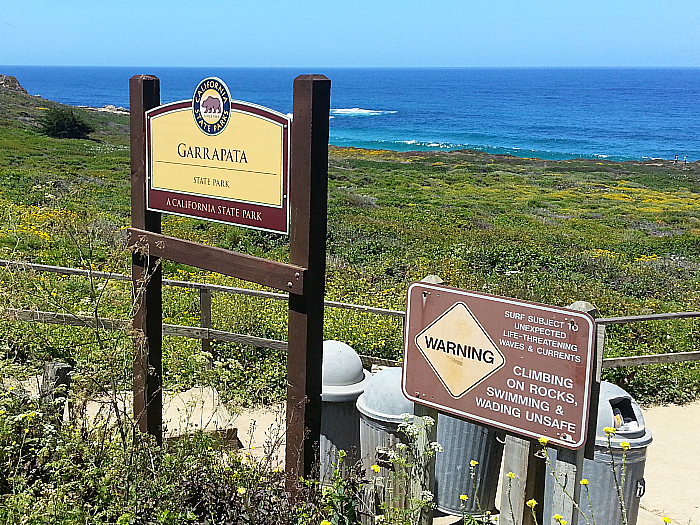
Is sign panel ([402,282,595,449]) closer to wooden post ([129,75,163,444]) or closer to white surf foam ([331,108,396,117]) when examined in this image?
wooden post ([129,75,163,444])

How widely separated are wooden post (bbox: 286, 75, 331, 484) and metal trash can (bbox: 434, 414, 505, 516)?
39.3 inches

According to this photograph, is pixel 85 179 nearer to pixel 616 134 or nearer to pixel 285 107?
pixel 616 134

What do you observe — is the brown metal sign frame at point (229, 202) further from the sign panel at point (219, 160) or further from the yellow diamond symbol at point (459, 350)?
the yellow diamond symbol at point (459, 350)

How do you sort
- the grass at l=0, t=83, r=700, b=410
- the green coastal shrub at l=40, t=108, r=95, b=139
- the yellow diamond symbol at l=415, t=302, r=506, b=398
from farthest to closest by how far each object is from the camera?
the green coastal shrub at l=40, t=108, r=95, b=139 < the grass at l=0, t=83, r=700, b=410 < the yellow diamond symbol at l=415, t=302, r=506, b=398

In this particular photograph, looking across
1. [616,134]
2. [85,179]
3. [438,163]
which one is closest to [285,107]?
[616,134]

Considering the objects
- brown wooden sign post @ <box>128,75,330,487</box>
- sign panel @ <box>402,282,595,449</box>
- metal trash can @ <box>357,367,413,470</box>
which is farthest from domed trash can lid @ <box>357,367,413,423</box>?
sign panel @ <box>402,282,595,449</box>

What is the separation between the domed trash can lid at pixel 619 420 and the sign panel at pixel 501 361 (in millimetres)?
987

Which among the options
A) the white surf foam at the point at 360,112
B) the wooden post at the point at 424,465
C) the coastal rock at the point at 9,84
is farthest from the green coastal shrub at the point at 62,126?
the white surf foam at the point at 360,112

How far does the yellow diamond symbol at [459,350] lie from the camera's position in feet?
10.1

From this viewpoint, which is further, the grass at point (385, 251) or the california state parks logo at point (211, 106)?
the grass at point (385, 251)

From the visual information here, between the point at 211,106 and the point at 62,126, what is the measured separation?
162ft

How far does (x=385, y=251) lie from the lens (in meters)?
17.3

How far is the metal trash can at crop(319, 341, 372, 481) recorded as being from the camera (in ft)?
14.8

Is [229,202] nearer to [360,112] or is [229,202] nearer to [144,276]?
[144,276]
